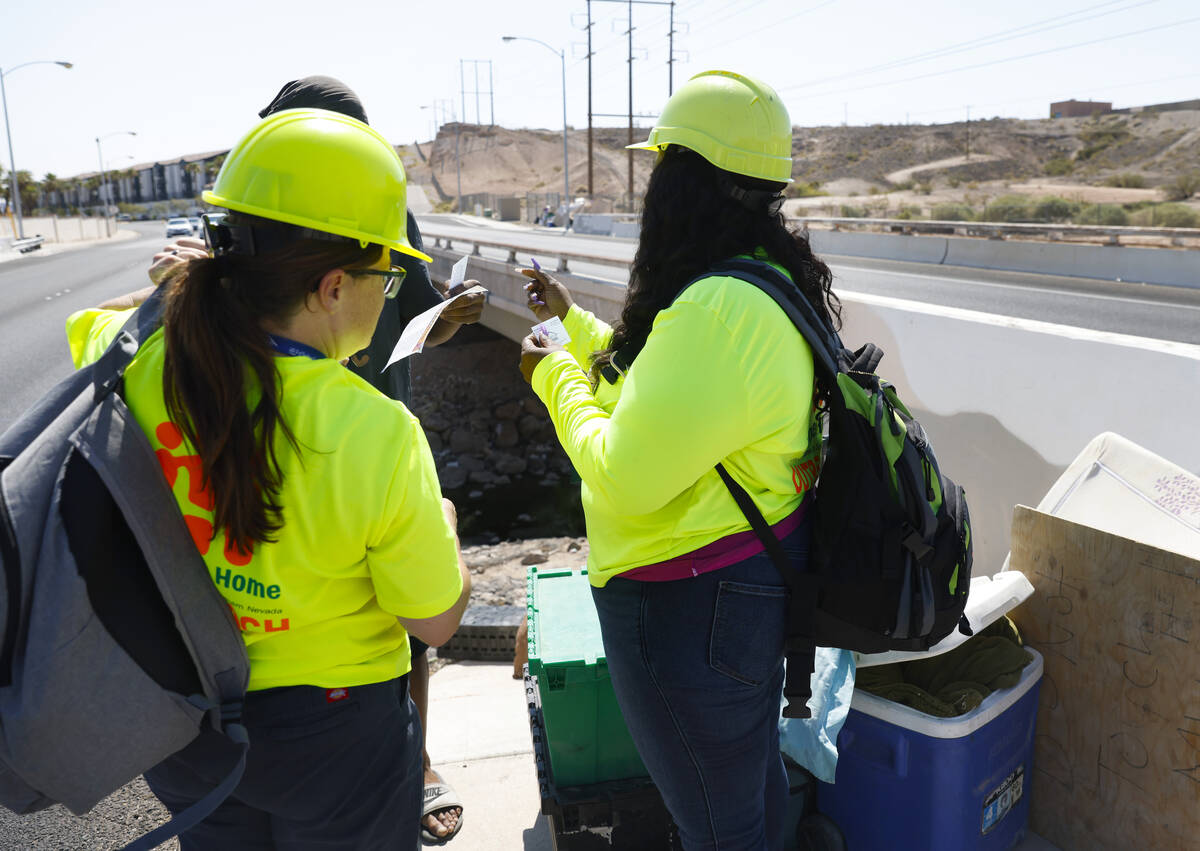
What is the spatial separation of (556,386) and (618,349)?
17 centimetres

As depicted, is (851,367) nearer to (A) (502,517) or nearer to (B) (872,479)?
(B) (872,479)

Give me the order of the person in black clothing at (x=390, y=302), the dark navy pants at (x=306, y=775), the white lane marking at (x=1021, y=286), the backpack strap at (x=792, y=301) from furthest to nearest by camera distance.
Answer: the white lane marking at (x=1021, y=286), the person in black clothing at (x=390, y=302), the backpack strap at (x=792, y=301), the dark navy pants at (x=306, y=775)

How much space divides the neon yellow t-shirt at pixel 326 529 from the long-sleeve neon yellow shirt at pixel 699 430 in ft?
1.28

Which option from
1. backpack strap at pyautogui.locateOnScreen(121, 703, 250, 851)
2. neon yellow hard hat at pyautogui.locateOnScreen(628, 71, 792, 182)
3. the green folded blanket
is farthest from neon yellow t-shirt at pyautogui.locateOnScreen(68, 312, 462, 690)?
the green folded blanket

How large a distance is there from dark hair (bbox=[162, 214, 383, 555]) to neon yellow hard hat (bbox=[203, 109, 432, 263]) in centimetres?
16

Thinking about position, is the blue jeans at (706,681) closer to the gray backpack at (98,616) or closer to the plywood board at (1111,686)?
A: the gray backpack at (98,616)

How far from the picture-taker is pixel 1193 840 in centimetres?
237

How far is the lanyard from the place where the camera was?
1406mm

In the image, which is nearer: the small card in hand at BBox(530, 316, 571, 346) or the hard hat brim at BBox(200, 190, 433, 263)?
the hard hat brim at BBox(200, 190, 433, 263)

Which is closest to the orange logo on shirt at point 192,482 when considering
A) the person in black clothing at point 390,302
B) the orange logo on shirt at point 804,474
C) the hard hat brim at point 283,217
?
the hard hat brim at point 283,217

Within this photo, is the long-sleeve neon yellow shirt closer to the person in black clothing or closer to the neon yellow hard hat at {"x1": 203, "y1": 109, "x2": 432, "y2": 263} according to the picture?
the neon yellow hard hat at {"x1": 203, "y1": 109, "x2": 432, "y2": 263}

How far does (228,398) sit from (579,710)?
165cm

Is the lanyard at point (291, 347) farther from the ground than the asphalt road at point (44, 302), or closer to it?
farther from the ground

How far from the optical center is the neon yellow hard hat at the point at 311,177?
1415mm
